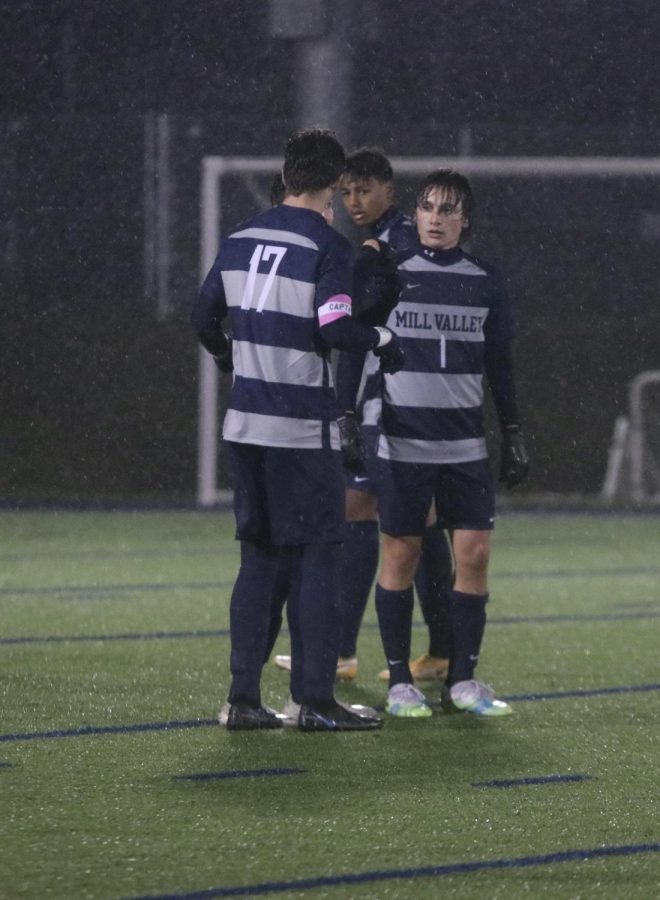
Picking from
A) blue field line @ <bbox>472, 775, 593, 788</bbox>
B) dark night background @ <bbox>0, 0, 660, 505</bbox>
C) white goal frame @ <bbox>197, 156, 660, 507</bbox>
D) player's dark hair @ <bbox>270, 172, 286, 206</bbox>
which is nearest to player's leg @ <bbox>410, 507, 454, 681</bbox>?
player's dark hair @ <bbox>270, 172, 286, 206</bbox>

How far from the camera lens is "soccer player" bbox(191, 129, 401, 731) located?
4941 millimetres

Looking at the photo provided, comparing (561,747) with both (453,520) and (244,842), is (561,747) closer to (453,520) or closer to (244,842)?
(453,520)

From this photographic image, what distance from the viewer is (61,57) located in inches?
745

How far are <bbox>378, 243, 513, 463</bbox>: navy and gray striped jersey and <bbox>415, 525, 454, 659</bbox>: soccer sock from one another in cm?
74

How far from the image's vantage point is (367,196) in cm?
584

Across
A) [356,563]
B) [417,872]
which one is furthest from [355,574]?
[417,872]

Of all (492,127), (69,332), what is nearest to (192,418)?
(69,332)

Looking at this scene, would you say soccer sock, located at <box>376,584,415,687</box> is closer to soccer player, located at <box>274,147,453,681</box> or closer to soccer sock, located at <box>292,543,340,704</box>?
soccer player, located at <box>274,147,453,681</box>

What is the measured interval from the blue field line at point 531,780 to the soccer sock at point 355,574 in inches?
68.7

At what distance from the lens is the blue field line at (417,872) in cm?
336

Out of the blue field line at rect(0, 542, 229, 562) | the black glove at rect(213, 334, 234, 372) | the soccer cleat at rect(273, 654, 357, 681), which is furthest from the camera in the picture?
the blue field line at rect(0, 542, 229, 562)

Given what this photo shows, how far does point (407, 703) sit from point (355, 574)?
2.72ft

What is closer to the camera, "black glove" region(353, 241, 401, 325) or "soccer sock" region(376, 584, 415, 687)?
"black glove" region(353, 241, 401, 325)

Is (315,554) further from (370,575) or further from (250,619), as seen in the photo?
(370,575)
